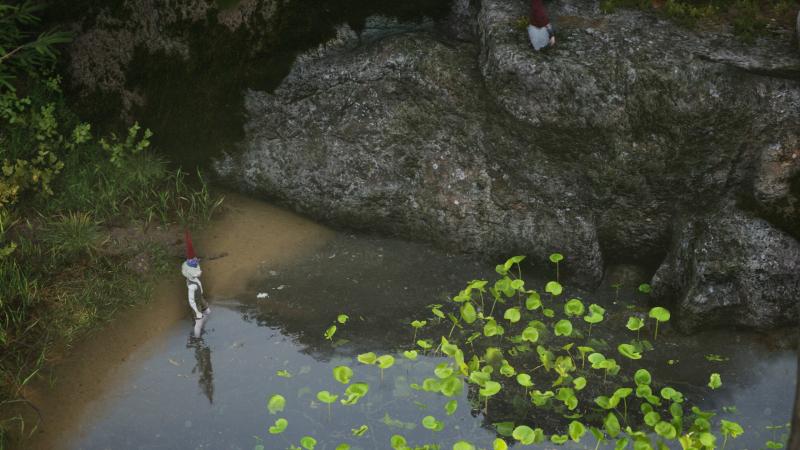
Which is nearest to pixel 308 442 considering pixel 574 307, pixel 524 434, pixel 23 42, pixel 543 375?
pixel 524 434

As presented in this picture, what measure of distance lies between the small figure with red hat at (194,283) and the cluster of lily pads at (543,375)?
3.33 feet

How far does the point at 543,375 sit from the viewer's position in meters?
5.64

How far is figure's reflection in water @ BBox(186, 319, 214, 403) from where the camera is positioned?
5625mm

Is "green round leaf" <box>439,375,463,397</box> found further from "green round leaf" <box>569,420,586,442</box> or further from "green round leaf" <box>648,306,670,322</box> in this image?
"green round leaf" <box>648,306,670,322</box>

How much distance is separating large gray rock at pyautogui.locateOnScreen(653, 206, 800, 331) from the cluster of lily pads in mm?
329

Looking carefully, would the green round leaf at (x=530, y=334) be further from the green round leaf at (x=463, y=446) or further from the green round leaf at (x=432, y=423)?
the green round leaf at (x=463, y=446)

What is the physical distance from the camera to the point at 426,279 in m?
6.57

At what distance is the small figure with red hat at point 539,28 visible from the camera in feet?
19.3

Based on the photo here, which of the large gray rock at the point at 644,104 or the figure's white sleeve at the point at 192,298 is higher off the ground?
the large gray rock at the point at 644,104

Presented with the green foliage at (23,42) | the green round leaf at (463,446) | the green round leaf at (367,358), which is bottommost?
the green round leaf at (463,446)

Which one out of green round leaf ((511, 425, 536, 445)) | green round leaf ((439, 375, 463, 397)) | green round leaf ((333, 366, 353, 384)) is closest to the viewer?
green round leaf ((511, 425, 536, 445))

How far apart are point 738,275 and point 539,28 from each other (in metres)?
2.38

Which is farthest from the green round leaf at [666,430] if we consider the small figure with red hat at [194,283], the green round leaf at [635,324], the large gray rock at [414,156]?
the small figure with red hat at [194,283]

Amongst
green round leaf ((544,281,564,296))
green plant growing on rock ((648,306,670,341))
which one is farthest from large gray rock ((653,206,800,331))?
green round leaf ((544,281,564,296))
